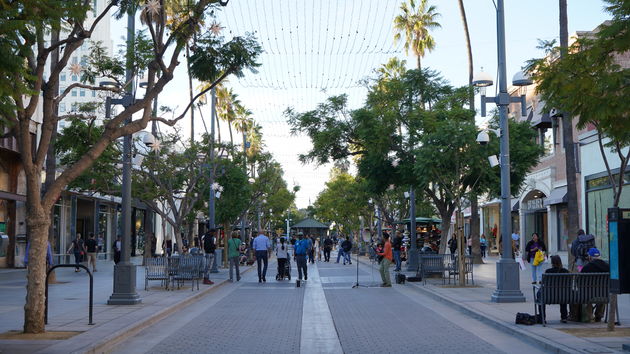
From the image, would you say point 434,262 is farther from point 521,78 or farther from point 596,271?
point 596,271

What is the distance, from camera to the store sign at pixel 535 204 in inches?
1686

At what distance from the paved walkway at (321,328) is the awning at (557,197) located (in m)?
19.1

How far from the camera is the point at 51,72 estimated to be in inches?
516

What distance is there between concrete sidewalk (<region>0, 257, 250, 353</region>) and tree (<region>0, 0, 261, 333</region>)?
42.2 inches

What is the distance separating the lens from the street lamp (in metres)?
16.8

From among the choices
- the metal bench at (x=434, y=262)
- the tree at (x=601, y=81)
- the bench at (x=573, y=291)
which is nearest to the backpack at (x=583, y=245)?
the bench at (x=573, y=291)

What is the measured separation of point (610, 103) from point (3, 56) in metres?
8.21

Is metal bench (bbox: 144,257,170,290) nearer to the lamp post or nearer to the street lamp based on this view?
the lamp post

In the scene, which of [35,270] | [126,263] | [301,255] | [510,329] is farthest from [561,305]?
[301,255]

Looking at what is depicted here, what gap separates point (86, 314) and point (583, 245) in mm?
11801

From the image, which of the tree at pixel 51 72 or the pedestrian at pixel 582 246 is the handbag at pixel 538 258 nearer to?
the pedestrian at pixel 582 246

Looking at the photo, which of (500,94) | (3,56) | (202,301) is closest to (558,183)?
(500,94)

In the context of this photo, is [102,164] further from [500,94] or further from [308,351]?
[308,351]

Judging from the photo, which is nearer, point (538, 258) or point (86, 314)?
point (86, 314)
